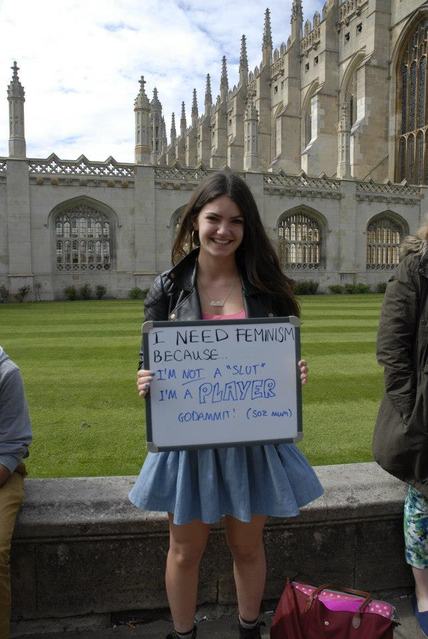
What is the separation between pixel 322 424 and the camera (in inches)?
171

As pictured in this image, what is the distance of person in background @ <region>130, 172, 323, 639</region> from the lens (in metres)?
1.87

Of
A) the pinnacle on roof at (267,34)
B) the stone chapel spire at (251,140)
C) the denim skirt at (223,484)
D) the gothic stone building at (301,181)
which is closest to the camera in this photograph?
the denim skirt at (223,484)

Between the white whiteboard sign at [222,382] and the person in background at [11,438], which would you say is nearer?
the white whiteboard sign at [222,382]

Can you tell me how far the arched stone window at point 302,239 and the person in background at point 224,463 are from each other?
2450 centimetres

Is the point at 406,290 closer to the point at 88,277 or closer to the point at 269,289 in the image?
the point at 269,289

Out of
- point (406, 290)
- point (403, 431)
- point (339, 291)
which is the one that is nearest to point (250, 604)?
point (403, 431)

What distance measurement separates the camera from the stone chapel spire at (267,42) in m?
41.9

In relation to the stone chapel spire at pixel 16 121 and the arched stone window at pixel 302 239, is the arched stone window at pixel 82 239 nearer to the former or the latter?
the stone chapel spire at pixel 16 121

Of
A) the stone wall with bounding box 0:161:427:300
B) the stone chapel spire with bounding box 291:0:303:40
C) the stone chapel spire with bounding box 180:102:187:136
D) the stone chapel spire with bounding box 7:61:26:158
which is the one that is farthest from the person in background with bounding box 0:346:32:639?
the stone chapel spire with bounding box 180:102:187:136

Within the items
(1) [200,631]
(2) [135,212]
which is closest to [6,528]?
(1) [200,631]

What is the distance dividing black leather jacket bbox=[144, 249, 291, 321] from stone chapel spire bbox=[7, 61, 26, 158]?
21.9 metres

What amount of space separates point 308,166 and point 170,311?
31540 millimetres

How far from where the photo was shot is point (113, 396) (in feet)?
17.3

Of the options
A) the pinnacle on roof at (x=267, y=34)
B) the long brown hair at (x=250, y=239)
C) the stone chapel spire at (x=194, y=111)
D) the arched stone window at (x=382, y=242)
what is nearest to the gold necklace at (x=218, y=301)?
the long brown hair at (x=250, y=239)
